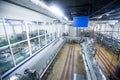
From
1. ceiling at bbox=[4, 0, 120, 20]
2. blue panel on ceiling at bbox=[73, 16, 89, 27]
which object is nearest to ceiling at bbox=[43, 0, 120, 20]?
ceiling at bbox=[4, 0, 120, 20]

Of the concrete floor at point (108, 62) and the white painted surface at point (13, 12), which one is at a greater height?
the white painted surface at point (13, 12)

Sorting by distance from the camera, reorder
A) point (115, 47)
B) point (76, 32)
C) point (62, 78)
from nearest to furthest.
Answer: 1. point (62, 78)
2. point (115, 47)
3. point (76, 32)

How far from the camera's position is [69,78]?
357cm

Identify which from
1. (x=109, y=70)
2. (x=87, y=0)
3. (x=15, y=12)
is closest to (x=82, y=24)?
(x=87, y=0)

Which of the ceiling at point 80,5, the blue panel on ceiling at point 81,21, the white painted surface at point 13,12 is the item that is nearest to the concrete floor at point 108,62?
the blue panel on ceiling at point 81,21

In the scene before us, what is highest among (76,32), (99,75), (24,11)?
(24,11)

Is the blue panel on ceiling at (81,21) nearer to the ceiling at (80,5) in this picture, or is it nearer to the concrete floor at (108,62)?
the ceiling at (80,5)

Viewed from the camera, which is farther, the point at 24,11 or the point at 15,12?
the point at 24,11

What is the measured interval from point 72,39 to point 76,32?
129cm

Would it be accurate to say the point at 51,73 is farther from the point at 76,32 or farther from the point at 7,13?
the point at 76,32

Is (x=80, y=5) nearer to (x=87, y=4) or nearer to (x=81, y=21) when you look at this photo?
(x=87, y=4)

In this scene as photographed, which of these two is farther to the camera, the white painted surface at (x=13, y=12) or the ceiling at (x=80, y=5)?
the ceiling at (x=80, y=5)

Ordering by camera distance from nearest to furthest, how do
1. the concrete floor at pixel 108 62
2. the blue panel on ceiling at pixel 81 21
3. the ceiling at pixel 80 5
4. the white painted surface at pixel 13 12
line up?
the white painted surface at pixel 13 12 < the ceiling at pixel 80 5 < the concrete floor at pixel 108 62 < the blue panel on ceiling at pixel 81 21

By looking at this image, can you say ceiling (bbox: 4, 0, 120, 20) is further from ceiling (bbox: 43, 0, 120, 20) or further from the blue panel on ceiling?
the blue panel on ceiling
